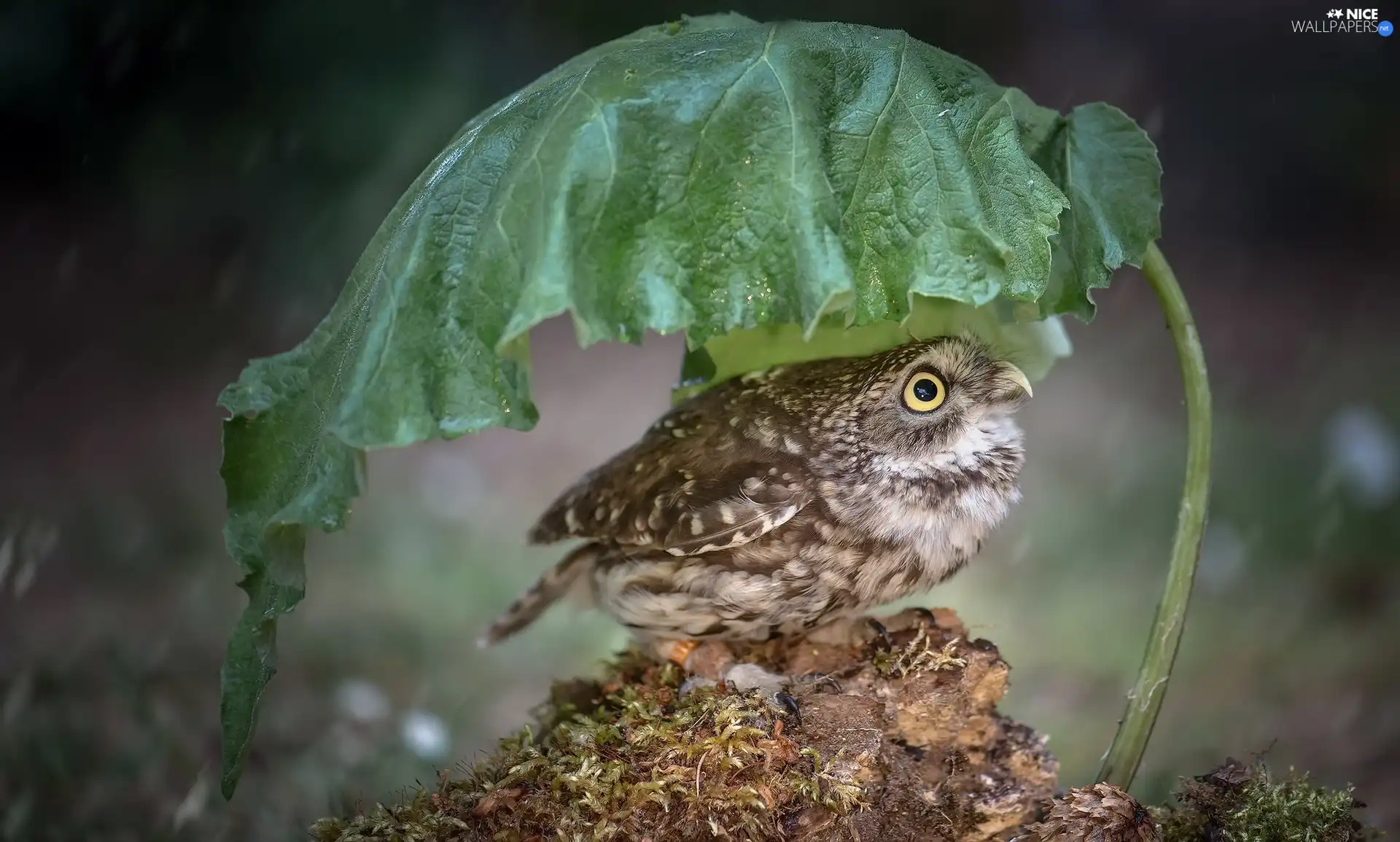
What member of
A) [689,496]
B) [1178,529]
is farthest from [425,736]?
[1178,529]

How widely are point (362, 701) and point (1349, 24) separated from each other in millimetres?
4694

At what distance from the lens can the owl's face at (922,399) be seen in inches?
102

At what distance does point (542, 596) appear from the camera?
3.10 meters

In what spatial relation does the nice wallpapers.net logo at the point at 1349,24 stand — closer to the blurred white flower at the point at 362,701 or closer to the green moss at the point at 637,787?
the green moss at the point at 637,787

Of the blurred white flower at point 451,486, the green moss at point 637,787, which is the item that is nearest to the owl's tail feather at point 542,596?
the green moss at point 637,787

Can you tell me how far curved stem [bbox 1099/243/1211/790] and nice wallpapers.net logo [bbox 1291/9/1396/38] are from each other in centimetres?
258

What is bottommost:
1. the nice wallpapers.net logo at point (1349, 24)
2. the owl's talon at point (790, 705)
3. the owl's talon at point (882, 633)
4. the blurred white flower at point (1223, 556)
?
the owl's talon at point (790, 705)

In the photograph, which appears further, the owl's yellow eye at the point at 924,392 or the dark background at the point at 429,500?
the dark background at the point at 429,500

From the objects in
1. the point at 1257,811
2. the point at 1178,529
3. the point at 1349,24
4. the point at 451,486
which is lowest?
the point at 1257,811

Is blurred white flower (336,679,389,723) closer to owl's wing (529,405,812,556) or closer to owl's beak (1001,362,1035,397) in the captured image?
owl's wing (529,405,812,556)

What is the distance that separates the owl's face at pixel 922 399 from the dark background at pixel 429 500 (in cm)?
212

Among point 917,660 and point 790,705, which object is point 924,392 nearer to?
point 917,660

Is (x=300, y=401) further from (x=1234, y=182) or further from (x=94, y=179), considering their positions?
(x=1234, y=182)

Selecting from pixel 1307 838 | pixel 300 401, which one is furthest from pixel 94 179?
pixel 1307 838
